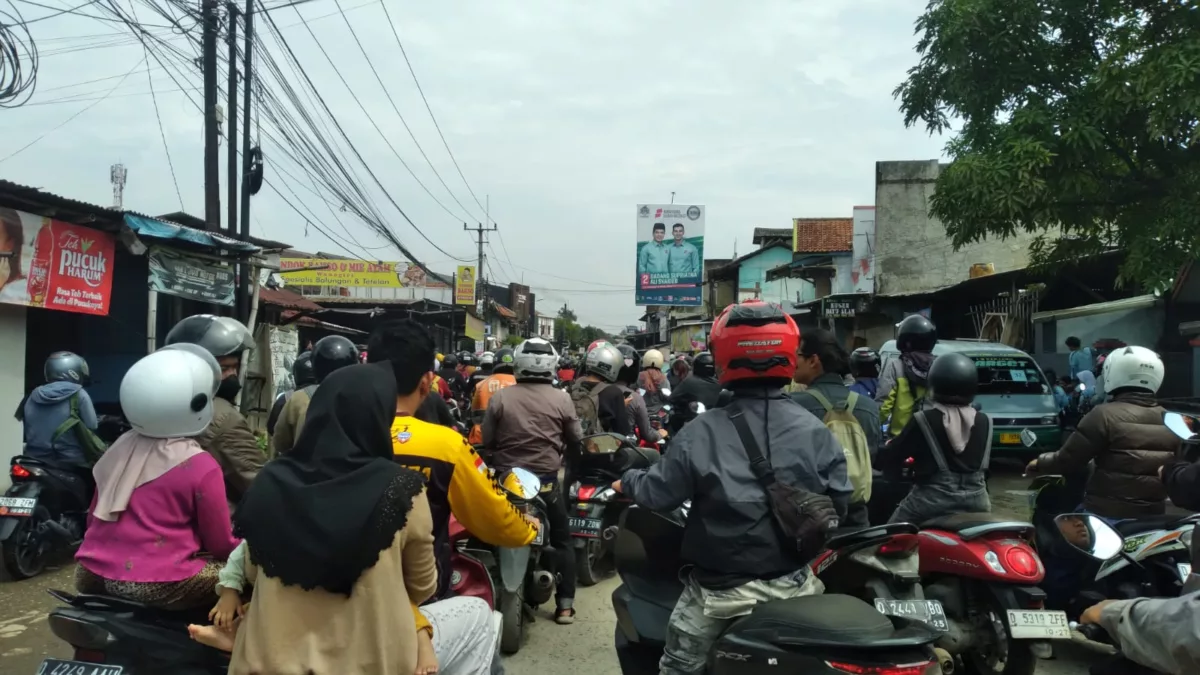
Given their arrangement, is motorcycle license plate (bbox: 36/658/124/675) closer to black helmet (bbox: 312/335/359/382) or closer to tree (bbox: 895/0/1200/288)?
black helmet (bbox: 312/335/359/382)

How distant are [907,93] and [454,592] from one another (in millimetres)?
11107

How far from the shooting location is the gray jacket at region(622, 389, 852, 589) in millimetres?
2637

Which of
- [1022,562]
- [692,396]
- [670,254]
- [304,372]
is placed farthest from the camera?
[670,254]

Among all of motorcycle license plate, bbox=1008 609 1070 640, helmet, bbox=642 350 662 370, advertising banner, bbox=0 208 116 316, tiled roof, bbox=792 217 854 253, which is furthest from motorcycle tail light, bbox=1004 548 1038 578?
tiled roof, bbox=792 217 854 253

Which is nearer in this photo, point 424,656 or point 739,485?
point 424,656

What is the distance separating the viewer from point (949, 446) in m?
4.21

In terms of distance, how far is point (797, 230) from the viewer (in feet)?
127

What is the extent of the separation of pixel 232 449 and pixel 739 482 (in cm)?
234

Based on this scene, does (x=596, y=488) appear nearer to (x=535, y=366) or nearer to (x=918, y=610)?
(x=535, y=366)

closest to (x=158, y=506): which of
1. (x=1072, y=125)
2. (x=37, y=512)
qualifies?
(x=37, y=512)

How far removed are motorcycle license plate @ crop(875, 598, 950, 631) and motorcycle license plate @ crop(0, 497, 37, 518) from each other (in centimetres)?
563

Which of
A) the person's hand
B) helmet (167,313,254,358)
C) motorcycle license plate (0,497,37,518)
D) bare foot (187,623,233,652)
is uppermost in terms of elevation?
helmet (167,313,254,358)

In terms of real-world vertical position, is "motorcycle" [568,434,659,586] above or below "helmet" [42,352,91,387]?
below

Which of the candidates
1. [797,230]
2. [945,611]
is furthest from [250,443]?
[797,230]
